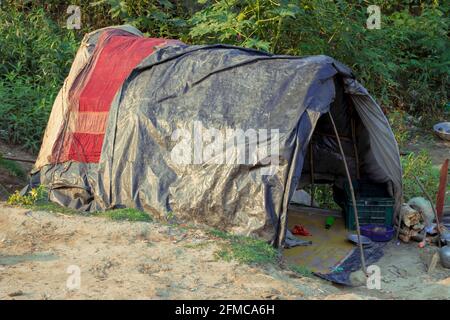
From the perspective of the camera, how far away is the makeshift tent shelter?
684 cm

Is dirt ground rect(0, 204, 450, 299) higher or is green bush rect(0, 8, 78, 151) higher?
green bush rect(0, 8, 78, 151)

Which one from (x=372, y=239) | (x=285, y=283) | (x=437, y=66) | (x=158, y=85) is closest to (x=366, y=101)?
(x=372, y=239)

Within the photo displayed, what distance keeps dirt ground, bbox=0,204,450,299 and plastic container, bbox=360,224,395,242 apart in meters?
0.52

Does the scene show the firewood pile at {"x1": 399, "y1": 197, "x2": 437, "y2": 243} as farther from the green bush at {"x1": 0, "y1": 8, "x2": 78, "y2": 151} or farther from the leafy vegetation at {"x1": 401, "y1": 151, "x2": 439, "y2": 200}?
the green bush at {"x1": 0, "y1": 8, "x2": 78, "y2": 151}

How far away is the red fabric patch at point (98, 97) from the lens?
26.0ft

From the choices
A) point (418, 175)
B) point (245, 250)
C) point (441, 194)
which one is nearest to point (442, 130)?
point (418, 175)

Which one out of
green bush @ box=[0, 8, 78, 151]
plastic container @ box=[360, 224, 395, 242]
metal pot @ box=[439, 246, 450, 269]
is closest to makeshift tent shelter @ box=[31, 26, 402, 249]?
plastic container @ box=[360, 224, 395, 242]

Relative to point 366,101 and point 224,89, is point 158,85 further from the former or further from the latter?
point 366,101

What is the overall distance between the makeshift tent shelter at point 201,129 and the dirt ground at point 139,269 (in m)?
0.55

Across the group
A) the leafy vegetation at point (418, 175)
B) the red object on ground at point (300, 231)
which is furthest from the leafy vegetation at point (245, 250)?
the leafy vegetation at point (418, 175)

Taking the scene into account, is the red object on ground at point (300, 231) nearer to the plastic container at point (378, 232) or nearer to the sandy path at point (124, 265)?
the plastic container at point (378, 232)

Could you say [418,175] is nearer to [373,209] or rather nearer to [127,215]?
[373,209]

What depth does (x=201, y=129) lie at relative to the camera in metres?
7.12

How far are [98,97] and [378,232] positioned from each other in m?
3.18
